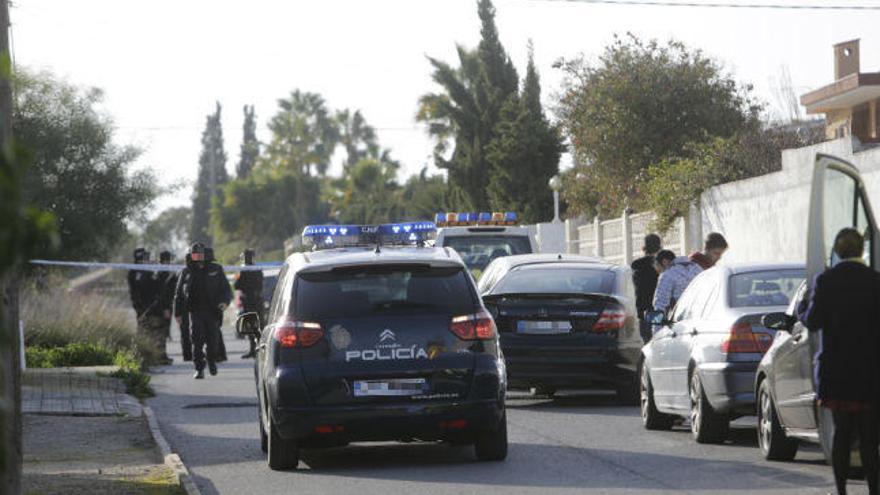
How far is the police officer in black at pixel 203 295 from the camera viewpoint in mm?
23375

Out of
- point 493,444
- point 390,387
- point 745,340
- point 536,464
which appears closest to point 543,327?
point 745,340

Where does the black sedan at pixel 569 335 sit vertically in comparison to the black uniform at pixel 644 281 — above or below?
below

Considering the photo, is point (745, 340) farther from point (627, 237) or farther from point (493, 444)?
point (627, 237)

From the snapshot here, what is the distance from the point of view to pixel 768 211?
2856cm

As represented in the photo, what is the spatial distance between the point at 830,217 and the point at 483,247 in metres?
15.4

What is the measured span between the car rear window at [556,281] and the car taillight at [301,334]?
6.24 meters

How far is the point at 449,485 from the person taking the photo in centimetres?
1097

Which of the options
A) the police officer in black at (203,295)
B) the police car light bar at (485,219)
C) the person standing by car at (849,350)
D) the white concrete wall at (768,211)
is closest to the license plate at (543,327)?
the police officer in black at (203,295)

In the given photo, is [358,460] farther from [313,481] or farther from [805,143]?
[805,143]

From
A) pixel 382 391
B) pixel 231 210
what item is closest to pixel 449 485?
pixel 382 391

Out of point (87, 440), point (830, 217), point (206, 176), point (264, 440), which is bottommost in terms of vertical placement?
point (87, 440)

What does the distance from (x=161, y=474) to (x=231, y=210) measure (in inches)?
4086

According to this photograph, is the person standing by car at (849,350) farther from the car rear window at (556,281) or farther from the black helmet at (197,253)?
the black helmet at (197,253)

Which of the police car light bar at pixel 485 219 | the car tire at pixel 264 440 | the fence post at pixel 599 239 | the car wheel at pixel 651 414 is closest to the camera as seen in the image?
the car tire at pixel 264 440
